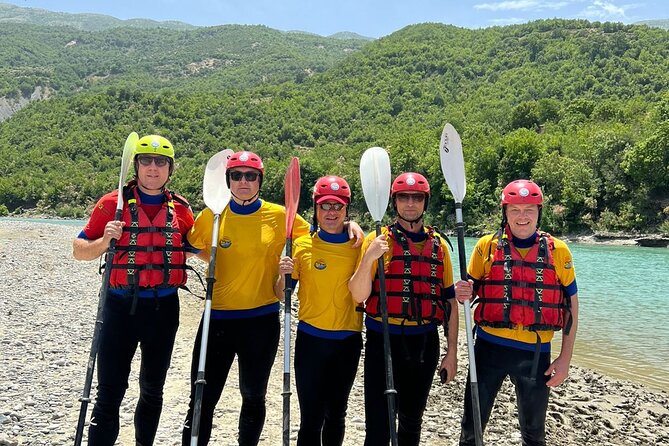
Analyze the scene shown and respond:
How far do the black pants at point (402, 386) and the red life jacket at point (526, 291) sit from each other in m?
0.57

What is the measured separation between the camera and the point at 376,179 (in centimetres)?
498

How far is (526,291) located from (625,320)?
38.2 feet

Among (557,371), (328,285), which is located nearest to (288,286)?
(328,285)

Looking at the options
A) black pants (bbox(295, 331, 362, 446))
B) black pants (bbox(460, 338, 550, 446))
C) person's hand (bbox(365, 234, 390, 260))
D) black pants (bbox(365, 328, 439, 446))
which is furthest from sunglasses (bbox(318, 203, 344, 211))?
black pants (bbox(460, 338, 550, 446))

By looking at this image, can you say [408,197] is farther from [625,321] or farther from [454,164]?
[625,321]

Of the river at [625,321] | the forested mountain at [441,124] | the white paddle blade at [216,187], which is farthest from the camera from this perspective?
the forested mountain at [441,124]

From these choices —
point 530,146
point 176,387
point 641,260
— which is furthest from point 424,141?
point 176,387

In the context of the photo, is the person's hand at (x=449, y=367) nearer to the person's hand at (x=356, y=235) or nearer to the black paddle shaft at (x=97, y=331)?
the person's hand at (x=356, y=235)

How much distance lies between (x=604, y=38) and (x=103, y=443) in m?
113

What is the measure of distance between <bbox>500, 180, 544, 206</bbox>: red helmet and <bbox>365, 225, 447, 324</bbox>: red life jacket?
606 mm

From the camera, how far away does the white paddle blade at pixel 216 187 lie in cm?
443

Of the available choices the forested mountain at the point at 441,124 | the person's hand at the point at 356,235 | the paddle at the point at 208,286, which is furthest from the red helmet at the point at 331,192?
the forested mountain at the point at 441,124

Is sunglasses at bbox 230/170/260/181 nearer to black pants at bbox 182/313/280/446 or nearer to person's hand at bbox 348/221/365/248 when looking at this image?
person's hand at bbox 348/221/365/248

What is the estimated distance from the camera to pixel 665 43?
94.6m
